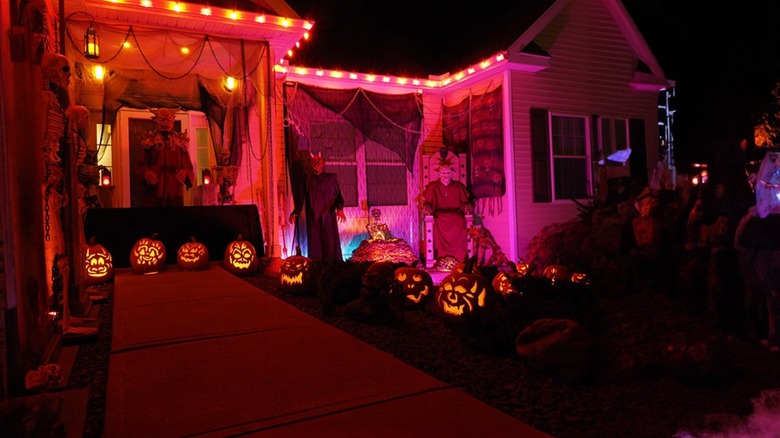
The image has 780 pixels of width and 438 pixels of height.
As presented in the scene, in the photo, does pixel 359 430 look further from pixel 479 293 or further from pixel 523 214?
pixel 523 214

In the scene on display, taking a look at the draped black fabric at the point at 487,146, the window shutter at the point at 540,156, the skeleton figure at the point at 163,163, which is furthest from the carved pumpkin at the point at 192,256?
the window shutter at the point at 540,156

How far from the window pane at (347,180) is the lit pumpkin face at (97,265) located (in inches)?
209

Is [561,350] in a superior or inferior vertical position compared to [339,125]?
inferior

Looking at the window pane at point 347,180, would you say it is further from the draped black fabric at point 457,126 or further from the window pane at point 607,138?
the window pane at point 607,138

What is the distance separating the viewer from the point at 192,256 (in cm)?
740

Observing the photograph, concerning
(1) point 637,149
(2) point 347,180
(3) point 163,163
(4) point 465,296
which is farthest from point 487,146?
(4) point 465,296

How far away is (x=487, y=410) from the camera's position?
8.55 feet

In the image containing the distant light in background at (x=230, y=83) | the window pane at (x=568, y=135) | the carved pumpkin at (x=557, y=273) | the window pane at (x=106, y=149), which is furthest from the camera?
the window pane at (x=568, y=135)

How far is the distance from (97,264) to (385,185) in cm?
644

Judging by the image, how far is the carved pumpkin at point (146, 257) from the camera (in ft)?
23.5

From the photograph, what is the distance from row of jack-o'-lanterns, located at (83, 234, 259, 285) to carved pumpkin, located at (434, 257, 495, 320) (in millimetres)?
3667

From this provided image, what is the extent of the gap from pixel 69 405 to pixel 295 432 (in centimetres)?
143

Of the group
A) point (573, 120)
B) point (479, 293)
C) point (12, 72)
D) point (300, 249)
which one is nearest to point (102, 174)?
point (300, 249)

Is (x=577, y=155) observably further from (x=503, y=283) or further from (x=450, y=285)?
(x=450, y=285)
